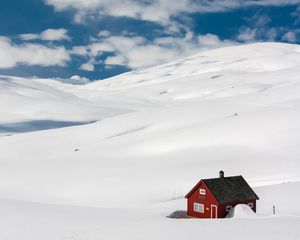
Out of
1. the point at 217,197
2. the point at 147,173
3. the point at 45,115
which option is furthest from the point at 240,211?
the point at 45,115

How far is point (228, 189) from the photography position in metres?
33.4

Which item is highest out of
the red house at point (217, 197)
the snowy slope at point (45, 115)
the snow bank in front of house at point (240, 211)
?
the snowy slope at point (45, 115)

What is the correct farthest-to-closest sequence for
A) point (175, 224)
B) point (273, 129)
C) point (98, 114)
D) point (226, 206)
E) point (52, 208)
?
point (98, 114), point (273, 129), point (226, 206), point (52, 208), point (175, 224)

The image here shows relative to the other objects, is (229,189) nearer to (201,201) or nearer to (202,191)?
(202,191)

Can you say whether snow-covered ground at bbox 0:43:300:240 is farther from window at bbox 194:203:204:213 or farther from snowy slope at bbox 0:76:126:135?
snowy slope at bbox 0:76:126:135

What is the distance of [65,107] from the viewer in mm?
192125

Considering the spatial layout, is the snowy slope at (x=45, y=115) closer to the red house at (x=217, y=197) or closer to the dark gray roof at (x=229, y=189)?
the red house at (x=217, y=197)

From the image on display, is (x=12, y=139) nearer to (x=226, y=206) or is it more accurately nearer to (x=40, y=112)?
(x=226, y=206)

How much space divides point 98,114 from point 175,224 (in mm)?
149483

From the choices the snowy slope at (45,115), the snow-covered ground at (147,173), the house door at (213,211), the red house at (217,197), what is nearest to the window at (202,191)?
the red house at (217,197)

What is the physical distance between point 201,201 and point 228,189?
2.25 meters

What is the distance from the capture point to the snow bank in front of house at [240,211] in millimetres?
31192

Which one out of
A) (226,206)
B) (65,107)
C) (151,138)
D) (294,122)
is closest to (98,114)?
(65,107)

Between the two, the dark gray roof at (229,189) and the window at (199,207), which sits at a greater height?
the dark gray roof at (229,189)
